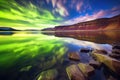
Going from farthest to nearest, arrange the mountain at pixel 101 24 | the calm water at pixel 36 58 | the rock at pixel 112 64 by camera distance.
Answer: the mountain at pixel 101 24, the calm water at pixel 36 58, the rock at pixel 112 64

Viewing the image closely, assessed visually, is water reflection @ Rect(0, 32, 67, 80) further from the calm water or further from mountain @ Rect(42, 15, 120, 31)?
mountain @ Rect(42, 15, 120, 31)

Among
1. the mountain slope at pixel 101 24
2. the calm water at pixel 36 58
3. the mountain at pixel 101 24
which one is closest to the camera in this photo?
the calm water at pixel 36 58

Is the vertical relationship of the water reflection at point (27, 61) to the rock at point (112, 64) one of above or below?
below

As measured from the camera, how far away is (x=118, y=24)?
10375 centimetres

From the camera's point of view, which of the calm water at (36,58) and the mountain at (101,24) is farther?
the mountain at (101,24)

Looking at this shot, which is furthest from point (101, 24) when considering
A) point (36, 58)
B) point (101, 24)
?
point (36, 58)

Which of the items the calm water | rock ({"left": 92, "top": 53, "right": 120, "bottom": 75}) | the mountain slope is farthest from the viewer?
the mountain slope

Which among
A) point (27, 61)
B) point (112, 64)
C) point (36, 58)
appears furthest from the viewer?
point (36, 58)

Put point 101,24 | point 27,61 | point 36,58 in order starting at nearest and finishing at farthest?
point 27,61 < point 36,58 < point 101,24

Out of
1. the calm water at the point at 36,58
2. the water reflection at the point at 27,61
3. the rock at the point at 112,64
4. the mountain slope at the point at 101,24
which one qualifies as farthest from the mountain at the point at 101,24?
the rock at the point at 112,64

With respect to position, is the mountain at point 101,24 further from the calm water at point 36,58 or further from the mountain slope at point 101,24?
the calm water at point 36,58

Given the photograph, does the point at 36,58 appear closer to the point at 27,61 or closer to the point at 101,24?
the point at 27,61

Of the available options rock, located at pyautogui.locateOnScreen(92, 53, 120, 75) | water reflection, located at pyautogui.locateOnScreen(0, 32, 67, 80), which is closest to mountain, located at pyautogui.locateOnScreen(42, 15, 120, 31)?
water reflection, located at pyautogui.locateOnScreen(0, 32, 67, 80)

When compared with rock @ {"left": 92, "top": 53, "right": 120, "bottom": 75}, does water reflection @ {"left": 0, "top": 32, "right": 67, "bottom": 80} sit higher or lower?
lower
